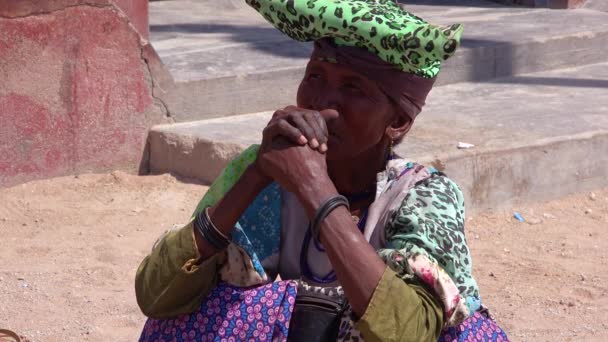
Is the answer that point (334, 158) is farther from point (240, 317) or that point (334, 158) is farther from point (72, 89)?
point (72, 89)

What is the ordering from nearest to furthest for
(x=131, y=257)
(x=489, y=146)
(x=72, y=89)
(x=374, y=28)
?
(x=374, y=28) → (x=131, y=257) → (x=489, y=146) → (x=72, y=89)

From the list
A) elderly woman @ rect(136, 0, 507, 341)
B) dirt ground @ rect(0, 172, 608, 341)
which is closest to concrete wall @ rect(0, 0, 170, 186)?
dirt ground @ rect(0, 172, 608, 341)

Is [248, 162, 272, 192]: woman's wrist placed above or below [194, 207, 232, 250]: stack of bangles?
above

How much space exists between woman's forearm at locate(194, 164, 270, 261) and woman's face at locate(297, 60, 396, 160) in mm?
185

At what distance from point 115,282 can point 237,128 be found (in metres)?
1.35

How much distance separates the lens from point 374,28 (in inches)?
92.0

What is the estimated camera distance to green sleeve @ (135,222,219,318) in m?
2.46

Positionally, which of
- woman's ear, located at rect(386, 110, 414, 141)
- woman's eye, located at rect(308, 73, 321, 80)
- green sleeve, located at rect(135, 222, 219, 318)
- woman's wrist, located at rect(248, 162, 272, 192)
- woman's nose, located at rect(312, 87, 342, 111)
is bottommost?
green sleeve, located at rect(135, 222, 219, 318)

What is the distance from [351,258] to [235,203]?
0.31 m

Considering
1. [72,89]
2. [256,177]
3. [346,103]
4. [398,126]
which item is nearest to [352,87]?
[346,103]

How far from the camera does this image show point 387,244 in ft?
8.06

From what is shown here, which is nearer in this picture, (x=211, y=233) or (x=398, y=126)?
(x=211, y=233)

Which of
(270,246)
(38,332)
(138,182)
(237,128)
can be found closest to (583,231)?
(237,128)

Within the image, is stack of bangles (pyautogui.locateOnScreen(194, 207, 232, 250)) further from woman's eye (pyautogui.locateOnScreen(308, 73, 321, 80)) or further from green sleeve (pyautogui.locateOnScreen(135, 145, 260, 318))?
woman's eye (pyautogui.locateOnScreen(308, 73, 321, 80))
